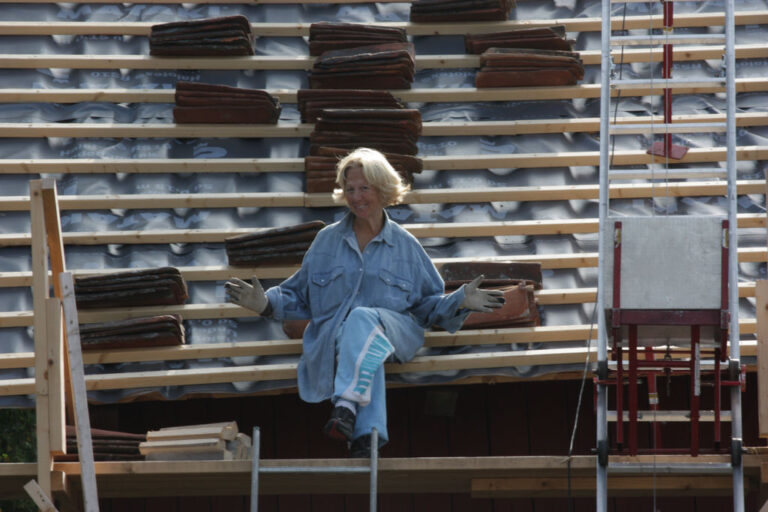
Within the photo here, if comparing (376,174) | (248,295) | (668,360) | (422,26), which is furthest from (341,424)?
(422,26)

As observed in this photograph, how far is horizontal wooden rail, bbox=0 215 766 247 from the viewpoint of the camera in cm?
693

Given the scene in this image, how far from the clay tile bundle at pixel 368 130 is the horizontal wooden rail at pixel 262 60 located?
2.40ft

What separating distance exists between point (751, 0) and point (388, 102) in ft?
8.19

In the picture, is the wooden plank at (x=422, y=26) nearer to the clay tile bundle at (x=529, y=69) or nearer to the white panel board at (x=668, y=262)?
the clay tile bundle at (x=529, y=69)

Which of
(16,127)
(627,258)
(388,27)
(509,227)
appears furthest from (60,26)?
(627,258)

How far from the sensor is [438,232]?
697cm

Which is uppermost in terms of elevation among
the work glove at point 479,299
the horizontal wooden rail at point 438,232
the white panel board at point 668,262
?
the horizontal wooden rail at point 438,232

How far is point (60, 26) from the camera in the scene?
810 cm

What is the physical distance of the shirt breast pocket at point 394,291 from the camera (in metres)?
6.06

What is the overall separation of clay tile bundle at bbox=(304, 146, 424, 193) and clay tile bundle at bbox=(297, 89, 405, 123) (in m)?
0.38

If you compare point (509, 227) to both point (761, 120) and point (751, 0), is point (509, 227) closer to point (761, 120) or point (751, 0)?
point (761, 120)

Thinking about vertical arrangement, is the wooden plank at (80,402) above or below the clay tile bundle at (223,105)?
below

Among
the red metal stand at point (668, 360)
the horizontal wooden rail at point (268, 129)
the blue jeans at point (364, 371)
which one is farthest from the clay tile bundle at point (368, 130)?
the red metal stand at point (668, 360)

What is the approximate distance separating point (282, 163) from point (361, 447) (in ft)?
7.31
